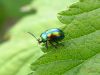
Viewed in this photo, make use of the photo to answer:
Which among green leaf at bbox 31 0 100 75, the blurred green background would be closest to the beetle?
green leaf at bbox 31 0 100 75

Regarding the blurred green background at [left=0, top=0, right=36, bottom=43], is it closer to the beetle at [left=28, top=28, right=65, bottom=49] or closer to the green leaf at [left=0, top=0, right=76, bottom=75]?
the green leaf at [left=0, top=0, right=76, bottom=75]

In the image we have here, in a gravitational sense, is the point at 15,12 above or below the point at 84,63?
above

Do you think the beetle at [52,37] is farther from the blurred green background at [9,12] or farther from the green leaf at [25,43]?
the blurred green background at [9,12]

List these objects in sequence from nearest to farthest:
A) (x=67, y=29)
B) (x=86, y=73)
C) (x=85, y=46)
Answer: (x=86, y=73), (x=85, y=46), (x=67, y=29)

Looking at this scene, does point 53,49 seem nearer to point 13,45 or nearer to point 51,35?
point 51,35

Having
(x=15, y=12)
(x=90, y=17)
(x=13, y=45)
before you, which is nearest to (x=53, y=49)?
(x=90, y=17)

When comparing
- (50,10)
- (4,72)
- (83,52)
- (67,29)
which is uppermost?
(50,10)
